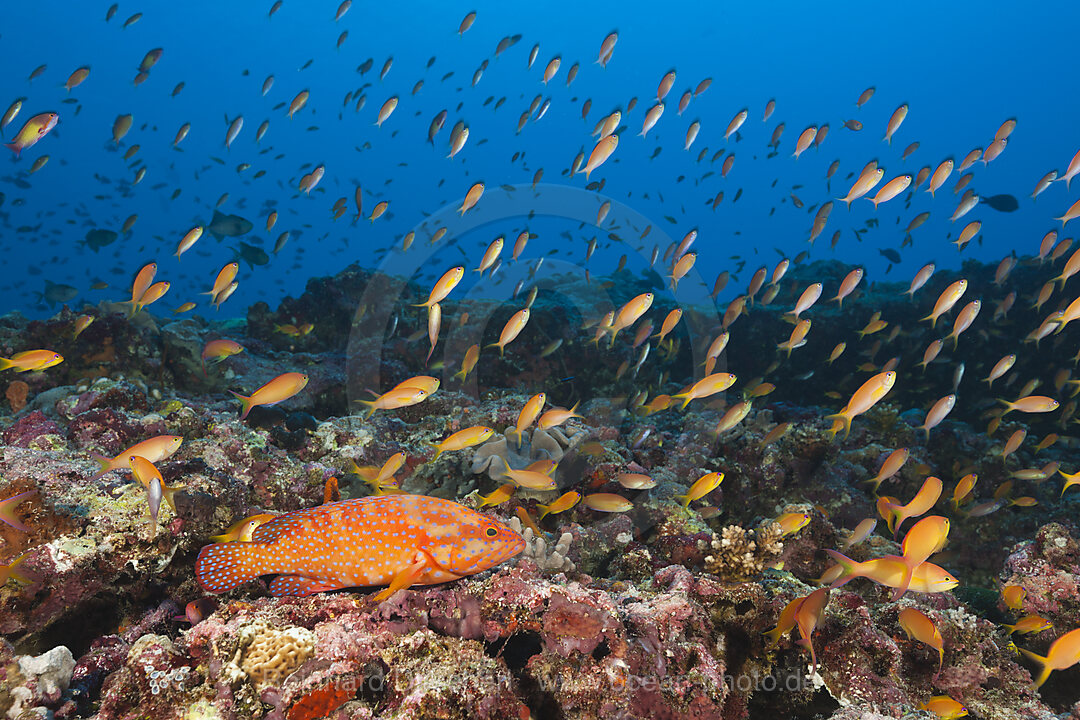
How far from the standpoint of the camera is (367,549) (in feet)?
7.72

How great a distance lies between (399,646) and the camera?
7.26 ft

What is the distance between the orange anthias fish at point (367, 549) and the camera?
234cm

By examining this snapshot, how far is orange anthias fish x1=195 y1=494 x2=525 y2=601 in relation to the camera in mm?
2342

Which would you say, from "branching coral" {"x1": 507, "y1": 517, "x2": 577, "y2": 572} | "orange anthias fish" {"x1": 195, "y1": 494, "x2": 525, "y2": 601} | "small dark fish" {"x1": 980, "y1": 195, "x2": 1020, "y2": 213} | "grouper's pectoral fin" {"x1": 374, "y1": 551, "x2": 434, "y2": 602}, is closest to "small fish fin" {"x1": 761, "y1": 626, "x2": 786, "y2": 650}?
"branching coral" {"x1": 507, "y1": 517, "x2": 577, "y2": 572}

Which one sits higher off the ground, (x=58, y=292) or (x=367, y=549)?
(x=367, y=549)

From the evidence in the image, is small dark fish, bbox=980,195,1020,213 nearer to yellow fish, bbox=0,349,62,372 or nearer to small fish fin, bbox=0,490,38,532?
small fish fin, bbox=0,490,38,532

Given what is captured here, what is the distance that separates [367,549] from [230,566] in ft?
2.54

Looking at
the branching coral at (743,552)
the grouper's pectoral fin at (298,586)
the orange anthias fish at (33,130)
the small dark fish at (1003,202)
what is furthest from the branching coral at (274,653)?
the small dark fish at (1003,202)

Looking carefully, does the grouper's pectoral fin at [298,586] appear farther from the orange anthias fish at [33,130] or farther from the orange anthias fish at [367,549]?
the orange anthias fish at [33,130]

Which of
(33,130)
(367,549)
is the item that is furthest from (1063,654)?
(33,130)

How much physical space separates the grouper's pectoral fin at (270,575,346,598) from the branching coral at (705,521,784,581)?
8.65ft

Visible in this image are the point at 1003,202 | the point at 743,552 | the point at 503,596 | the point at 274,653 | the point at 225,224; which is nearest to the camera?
the point at 274,653

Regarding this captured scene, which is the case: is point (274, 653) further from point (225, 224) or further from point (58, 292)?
point (58, 292)

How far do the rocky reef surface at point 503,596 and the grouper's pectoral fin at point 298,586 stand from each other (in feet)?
0.16
